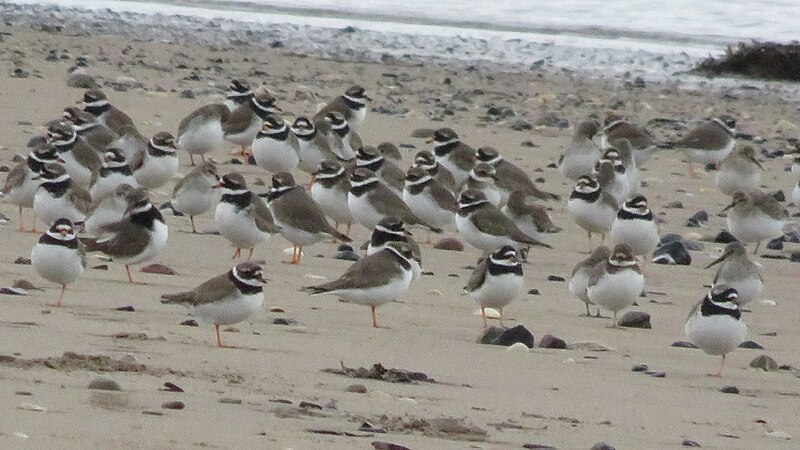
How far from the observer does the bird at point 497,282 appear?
8773mm

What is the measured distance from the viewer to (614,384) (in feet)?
24.0

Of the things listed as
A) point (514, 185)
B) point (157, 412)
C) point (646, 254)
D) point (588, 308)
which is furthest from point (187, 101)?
point (157, 412)

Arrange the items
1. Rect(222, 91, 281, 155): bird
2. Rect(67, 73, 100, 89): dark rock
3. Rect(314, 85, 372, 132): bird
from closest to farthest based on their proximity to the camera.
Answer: Rect(222, 91, 281, 155): bird, Rect(314, 85, 372, 132): bird, Rect(67, 73, 100, 89): dark rock

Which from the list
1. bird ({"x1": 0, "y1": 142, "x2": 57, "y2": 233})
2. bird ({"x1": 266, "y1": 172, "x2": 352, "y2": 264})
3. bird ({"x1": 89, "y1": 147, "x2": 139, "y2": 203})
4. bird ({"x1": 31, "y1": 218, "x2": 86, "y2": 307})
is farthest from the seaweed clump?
bird ({"x1": 31, "y1": 218, "x2": 86, "y2": 307})

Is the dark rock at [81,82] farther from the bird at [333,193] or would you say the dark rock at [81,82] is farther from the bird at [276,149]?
the bird at [333,193]

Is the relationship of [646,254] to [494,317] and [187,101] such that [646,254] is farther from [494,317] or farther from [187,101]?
[187,101]

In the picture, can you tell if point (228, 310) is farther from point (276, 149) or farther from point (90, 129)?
point (90, 129)

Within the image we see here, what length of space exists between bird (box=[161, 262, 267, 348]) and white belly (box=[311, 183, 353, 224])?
4087 mm

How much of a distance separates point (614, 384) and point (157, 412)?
93.4 inches

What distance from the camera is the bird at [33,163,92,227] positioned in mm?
Answer: 10469

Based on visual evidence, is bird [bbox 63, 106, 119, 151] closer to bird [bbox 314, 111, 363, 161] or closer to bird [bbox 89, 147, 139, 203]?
bird [bbox 89, 147, 139, 203]

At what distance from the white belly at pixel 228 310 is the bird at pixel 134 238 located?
155 cm

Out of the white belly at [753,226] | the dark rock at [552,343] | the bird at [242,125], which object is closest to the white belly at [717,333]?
the dark rock at [552,343]

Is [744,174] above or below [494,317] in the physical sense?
above
